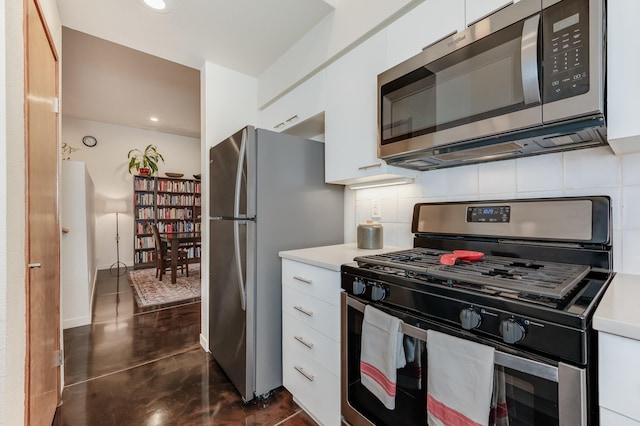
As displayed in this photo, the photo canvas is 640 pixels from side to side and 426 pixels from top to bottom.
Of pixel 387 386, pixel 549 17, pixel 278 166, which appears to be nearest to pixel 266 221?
pixel 278 166

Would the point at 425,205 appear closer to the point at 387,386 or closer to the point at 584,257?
the point at 584,257

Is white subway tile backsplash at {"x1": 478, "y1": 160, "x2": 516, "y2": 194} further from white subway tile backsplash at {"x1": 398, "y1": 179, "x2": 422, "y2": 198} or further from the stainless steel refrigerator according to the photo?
the stainless steel refrigerator

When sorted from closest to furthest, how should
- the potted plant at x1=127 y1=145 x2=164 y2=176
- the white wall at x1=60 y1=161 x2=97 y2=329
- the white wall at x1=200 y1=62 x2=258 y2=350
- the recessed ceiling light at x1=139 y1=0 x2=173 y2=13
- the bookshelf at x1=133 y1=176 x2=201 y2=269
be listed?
the recessed ceiling light at x1=139 y1=0 x2=173 y2=13 < the white wall at x1=200 y1=62 x2=258 y2=350 < the white wall at x1=60 y1=161 x2=97 y2=329 < the potted plant at x1=127 y1=145 x2=164 y2=176 < the bookshelf at x1=133 y1=176 x2=201 y2=269

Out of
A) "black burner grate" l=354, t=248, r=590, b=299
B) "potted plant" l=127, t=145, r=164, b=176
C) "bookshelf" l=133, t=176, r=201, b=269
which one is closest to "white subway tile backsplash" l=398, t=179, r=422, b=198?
"black burner grate" l=354, t=248, r=590, b=299

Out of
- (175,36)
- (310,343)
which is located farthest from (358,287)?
(175,36)

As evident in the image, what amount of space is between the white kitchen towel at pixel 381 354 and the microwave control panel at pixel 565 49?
0.91m

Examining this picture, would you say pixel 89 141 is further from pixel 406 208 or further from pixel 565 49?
pixel 565 49

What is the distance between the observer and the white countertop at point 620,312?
0.60m

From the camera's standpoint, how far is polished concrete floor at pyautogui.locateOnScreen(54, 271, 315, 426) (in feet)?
5.25

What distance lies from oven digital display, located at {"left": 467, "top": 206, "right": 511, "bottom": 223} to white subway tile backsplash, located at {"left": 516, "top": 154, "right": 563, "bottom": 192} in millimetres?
118

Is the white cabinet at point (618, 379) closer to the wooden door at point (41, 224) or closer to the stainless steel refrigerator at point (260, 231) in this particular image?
the stainless steel refrigerator at point (260, 231)

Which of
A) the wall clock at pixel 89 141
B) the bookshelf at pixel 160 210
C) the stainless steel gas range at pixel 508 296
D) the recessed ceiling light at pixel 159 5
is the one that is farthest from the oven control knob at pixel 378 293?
the wall clock at pixel 89 141

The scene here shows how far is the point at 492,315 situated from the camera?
786mm

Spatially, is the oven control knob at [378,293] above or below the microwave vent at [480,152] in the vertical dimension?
below
